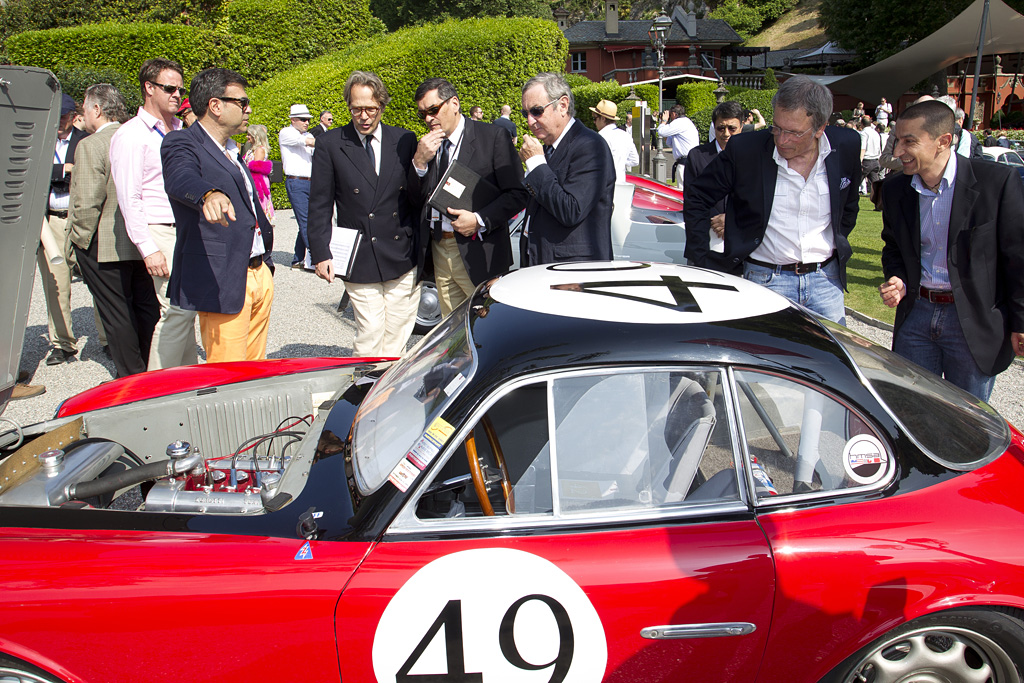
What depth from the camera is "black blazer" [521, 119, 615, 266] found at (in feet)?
12.7

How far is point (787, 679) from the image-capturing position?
1.95 m

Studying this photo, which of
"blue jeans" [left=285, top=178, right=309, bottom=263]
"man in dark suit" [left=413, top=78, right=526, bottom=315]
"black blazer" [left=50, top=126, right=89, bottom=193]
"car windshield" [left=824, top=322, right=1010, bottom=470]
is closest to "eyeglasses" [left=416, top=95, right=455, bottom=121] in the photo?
"man in dark suit" [left=413, top=78, right=526, bottom=315]

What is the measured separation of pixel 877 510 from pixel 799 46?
70.9m

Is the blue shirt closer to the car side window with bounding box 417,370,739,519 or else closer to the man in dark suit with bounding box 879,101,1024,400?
the man in dark suit with bounding box 879,101,1024,400

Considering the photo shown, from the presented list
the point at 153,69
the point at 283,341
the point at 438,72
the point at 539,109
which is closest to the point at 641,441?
the point at 539,109

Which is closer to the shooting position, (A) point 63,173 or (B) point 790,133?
(B) point 790,133

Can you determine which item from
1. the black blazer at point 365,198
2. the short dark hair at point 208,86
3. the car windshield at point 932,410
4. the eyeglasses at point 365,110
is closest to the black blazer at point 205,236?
the short dark hair at point 208,86

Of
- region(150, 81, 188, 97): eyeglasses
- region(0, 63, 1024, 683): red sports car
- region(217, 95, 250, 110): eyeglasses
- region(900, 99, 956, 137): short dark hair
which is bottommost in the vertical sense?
region(0, 63, 1024, 683): red sports car

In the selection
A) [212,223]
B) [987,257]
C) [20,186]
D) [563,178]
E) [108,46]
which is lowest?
[987,257]

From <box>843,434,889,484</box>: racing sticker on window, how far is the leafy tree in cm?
4391

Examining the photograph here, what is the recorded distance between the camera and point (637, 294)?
7.93ft

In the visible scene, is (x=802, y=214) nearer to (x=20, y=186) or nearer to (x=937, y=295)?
(x=937, y=295)

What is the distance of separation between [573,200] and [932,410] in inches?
84.6

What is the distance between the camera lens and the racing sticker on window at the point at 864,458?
2.07m
